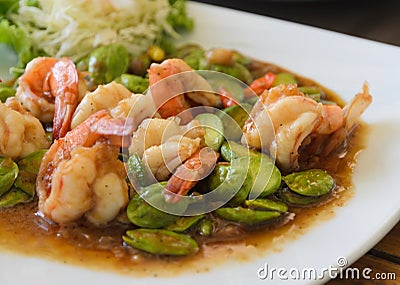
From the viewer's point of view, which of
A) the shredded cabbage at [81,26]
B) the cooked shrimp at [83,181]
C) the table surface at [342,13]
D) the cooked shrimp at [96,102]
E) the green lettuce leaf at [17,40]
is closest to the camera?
the cooked shrimp at [83,181]

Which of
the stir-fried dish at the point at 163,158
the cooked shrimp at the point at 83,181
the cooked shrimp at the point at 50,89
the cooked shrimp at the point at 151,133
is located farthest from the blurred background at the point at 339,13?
the cooked shrimp at the point at 83,181

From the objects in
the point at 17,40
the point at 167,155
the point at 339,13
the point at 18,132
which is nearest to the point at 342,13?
the point at 339,13

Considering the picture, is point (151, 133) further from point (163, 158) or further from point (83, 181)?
point (83, 181)

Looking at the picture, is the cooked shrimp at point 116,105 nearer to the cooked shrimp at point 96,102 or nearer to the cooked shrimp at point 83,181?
the cooked shrimp at point 96,102

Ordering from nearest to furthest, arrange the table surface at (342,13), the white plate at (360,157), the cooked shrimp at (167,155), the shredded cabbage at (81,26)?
the white plate at (360,157) → the cooked shrimp at (167,155) → the shredded cabbage at (81,26) → the table surface at (342,13)

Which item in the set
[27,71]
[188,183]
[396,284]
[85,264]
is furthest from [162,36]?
[396,284]

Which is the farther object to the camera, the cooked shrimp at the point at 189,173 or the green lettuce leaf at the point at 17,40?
the green lettuce leaf at the point at 17,40
